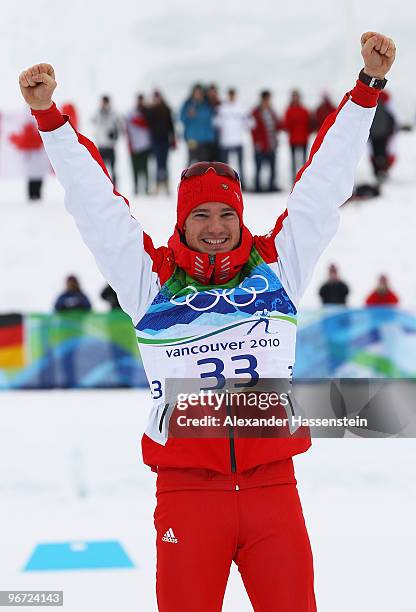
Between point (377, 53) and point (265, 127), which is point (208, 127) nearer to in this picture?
point (265, 127)

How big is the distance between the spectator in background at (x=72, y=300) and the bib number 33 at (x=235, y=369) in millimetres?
7496

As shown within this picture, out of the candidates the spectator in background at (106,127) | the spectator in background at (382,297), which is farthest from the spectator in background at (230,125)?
the spectator in background at (382,297)

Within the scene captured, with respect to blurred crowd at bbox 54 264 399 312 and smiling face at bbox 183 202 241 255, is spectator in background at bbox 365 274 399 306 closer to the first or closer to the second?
blurred crowd at bbox 54 264 399 312

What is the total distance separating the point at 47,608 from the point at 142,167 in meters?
11.8

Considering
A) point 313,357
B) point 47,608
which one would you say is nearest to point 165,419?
point 47,608

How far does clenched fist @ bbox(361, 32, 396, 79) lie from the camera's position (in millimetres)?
2746

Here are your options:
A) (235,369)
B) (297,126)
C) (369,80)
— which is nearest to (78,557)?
(235,369)

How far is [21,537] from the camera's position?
5.21m

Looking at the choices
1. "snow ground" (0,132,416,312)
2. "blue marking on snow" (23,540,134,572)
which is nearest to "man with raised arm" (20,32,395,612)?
"blue marking on snow" (23,540,134,572)

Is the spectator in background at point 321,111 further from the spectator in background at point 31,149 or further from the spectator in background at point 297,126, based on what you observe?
the spectator in background at point 31,149

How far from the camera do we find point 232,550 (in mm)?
2742

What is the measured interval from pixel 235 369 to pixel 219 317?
0.14 metres

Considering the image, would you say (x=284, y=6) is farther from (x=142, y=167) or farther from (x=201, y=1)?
(x=142, y=167)

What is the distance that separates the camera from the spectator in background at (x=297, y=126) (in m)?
15.1
